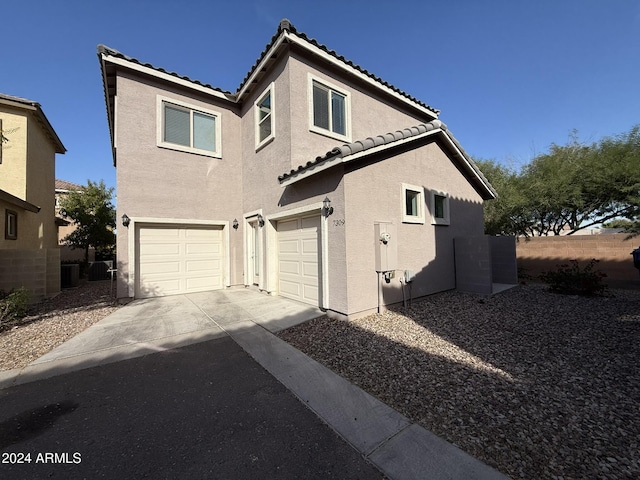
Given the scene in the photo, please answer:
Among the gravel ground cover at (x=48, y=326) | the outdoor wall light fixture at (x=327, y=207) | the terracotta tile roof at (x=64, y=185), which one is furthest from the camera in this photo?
the terracotta tile roof at (x=64, y=185)

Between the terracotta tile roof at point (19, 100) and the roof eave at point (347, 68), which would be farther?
the terracotta tile roof at point (19, 100)

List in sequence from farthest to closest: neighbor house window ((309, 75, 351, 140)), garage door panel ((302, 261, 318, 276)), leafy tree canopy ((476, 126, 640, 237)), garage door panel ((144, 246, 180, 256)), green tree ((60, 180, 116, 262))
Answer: green tree ((60, 180, 116, 262))
leafy tree canopy ((476, 126, 640, 237))
garage door panel ((144, 246, 180, 256))
neighbor house window ((309, 75, 351, 140))
garage door panel ((302, 261, 318, 276))

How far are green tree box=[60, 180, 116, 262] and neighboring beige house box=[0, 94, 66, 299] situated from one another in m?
1.65

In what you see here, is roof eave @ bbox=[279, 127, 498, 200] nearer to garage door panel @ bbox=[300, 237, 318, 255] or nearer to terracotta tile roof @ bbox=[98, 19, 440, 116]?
garage door panel @ bbox=[300, 237, 318, 255]

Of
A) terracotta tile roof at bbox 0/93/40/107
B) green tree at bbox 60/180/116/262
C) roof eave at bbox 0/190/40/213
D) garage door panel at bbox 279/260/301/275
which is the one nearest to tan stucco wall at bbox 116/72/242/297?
garage door panel at bbox 279/260/301/275

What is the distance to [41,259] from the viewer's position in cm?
851

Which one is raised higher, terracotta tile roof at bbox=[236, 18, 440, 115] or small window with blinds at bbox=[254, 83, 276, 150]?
terracotta tile roof at bbox=[236, 18, 440, 115]

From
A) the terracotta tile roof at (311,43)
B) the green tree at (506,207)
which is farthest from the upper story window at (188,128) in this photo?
the green tree at (506,207)

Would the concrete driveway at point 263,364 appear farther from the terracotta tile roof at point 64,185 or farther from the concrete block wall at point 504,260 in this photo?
the terracotta tile roof at point 64,185

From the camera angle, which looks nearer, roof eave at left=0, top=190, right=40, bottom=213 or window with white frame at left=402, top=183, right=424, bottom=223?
window with white frame at left=402, top=183, right=424, bottom=223

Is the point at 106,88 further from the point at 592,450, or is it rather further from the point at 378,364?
the point at 592,450

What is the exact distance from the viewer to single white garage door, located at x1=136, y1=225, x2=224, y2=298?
8.34 m

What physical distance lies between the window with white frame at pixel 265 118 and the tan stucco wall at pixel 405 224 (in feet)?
12.3

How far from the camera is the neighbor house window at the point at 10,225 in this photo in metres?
8.25
